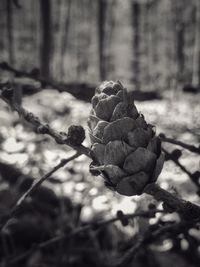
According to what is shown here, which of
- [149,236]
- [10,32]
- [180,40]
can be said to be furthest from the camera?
[10,32]

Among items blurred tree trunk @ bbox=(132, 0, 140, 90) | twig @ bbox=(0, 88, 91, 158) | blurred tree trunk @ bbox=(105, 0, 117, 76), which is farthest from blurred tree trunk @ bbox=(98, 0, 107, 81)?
twig @ bbox=(0, 88, 91, 158)

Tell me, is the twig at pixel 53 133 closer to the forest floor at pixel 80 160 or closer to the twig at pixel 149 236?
the twig at pixel 149 236

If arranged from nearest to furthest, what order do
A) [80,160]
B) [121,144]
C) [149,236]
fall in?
[121,144] < [149,236] < [80,160]

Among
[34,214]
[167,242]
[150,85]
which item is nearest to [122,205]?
[167,242]

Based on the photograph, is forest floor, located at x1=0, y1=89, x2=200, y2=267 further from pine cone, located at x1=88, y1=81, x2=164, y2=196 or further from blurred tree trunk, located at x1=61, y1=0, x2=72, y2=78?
pine cone, located at x1=88, y1=81, x2=164, y2=196

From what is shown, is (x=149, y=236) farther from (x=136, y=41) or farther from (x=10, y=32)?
(x=10, y=32)

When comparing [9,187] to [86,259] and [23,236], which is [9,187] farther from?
[86,259]

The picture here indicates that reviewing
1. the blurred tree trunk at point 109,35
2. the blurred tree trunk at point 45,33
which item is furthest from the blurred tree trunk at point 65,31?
the blurred tree trunk at point 109,35

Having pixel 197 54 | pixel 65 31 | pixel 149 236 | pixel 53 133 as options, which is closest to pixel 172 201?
pixel 149 236
